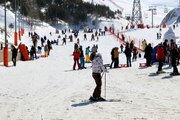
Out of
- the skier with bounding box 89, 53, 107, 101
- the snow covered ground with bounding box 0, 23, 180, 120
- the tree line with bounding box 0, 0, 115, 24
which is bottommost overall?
the snow covered ground with bounding box 0, 23, 180, 120

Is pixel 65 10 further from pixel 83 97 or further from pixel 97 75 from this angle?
pixel 97 75

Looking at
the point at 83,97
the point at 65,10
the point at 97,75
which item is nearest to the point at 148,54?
the point at 83,97

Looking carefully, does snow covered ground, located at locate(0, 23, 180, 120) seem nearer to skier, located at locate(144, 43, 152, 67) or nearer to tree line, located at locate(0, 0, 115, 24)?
skier, located at locate(144, 43, 152, 67)

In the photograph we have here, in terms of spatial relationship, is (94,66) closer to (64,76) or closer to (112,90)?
(112,90)

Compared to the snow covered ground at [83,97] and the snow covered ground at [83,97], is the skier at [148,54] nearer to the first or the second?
the snow covered ground at [83,97]

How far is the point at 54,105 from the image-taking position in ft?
45.0

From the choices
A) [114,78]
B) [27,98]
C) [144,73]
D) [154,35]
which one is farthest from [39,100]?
[154,35]

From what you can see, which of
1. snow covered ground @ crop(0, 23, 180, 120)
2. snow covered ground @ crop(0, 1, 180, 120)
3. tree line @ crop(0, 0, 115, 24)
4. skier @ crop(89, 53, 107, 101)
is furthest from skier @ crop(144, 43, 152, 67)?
tree line @ crop(0, 0, 115, 24)

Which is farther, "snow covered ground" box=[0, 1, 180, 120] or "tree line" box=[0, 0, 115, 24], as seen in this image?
"tree line" box=[0, 0, 115, 24]

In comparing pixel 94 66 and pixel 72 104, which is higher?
pixel 94 66

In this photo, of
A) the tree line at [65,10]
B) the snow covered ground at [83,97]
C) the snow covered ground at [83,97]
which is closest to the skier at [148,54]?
the snow covered ground at [83,97]

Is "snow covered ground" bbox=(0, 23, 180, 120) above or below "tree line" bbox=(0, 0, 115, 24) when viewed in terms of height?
below

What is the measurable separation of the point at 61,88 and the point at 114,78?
4.29m

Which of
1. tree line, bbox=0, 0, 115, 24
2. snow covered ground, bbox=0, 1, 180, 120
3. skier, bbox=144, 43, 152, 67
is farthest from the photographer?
tree line, bbox=0, 0, 115, 24
